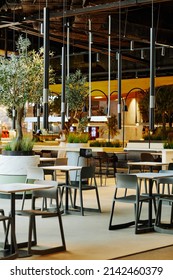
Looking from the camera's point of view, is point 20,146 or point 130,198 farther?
point 20,146

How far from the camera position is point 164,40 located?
1875cm

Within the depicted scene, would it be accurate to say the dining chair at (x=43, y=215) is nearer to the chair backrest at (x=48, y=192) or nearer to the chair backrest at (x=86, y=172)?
the chair backrest at (x=48, y=192)

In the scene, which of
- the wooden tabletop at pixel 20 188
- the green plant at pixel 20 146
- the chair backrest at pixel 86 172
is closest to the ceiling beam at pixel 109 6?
the green plant at pixel 20 146

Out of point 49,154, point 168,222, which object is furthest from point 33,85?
point 49,154

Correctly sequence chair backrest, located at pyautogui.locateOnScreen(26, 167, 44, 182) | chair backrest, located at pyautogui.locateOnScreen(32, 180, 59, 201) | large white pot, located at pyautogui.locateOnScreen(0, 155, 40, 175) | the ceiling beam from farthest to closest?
large white pot, located at pyautogui.locateOnScreen(0, 155, 40, 175) < the ceiling beam < chair backrest, located at pyautogui.locateOnScreen(26, 167, 44, 182) < chair backrest, located at pyautogui.locateOnScreen(32, 180, 59, 201)

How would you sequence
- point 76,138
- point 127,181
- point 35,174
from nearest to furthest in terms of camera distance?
point 127,181 < point 35,174 < point 76,138

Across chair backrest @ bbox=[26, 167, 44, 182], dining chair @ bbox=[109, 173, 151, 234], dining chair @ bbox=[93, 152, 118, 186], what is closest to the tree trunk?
chair backrest @ bbox=[26, 167, 44, 182]

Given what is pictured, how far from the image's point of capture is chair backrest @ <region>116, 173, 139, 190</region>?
8609 mm

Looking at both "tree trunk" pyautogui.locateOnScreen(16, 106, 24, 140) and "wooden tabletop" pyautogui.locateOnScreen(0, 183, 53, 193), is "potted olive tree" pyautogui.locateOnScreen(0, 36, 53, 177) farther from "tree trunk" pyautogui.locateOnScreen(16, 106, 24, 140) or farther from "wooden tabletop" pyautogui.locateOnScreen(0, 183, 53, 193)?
"wooden tabletop" pyautogui.locateOnScreen(0, 183, 53, 193)

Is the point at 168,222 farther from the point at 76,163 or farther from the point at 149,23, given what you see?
the point at 149,23

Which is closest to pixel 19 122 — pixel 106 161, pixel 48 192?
pixel 106 161

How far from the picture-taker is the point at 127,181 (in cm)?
873

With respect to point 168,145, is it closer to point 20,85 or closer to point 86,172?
point 20,85
